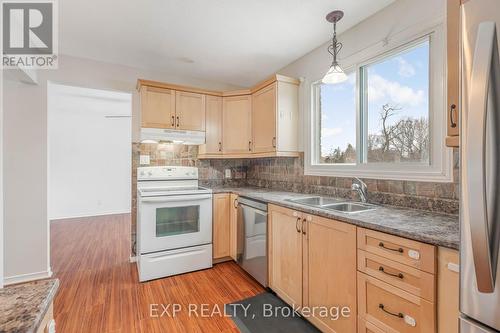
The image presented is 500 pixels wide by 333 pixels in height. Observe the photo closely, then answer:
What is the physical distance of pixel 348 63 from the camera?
229 cm

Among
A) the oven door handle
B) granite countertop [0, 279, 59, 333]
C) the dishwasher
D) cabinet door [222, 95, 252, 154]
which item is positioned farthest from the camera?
cabinet door [222, 95, 252, 154]

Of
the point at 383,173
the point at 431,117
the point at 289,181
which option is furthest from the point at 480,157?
the point at 289,181

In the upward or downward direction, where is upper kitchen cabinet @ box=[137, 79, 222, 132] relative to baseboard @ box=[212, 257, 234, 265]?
upward

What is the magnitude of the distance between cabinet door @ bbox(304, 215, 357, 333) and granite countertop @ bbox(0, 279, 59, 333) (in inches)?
56.0

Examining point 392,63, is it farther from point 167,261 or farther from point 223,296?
point 167,261

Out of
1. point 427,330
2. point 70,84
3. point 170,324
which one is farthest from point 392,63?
point 70,84

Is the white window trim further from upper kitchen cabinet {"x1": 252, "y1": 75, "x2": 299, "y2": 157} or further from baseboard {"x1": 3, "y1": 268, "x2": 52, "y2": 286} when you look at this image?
baseboard {"x1": 3, "y1": 268, "x2": 52, "y2": 286}

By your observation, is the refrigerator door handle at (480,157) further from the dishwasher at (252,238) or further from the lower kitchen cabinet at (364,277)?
the dishwasher at (252,238)

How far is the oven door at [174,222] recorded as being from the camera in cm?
257

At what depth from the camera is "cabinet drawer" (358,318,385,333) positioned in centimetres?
133

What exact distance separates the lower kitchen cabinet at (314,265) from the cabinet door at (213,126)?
54.4 inches

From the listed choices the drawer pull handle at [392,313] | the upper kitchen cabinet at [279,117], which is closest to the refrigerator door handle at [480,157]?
the drawer pull handle at [392,313]

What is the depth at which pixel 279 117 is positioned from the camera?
9.05 ft

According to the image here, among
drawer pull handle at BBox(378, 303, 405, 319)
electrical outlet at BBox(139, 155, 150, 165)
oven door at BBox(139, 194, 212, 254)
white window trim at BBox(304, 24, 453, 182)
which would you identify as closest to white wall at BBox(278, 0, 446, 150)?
white window trim at BBox(304, 24, 453, 182)
